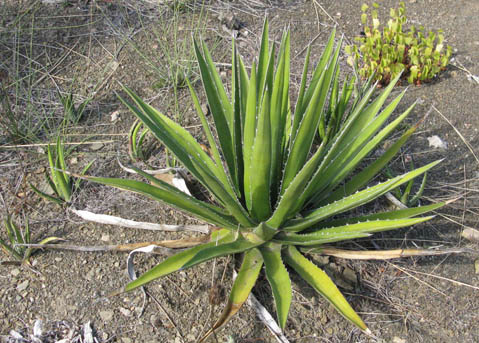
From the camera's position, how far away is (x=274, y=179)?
6.30ft

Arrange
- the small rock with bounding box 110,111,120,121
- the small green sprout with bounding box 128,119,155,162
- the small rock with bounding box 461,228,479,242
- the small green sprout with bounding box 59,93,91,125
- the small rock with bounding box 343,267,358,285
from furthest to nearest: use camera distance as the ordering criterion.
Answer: the small rock with bounding box 110,111,120,121, the small green sprout with bounding box 59,93,91,125, the small green sprout with bounding box 128,119,155,162, the small rock with bounding box 461,228,479,242, the small rock with bounding box 343,267,358,285

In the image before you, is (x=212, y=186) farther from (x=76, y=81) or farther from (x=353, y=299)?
(x=76, y=81)

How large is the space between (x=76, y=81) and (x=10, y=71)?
43 cm

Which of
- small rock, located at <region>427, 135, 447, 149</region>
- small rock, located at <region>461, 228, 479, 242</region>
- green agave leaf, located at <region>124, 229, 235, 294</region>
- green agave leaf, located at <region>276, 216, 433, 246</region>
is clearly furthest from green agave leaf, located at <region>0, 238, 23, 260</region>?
small rock, located at <region>427, 135, 447, 149</region>

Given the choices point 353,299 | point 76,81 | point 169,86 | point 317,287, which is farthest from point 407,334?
point 76,81

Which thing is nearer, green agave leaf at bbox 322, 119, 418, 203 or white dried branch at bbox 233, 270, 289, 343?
white dried branch at bbox 233, 270, 289, 343

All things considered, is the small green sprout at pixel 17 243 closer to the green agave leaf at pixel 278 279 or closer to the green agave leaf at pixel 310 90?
the green agave leaf at pixel 278 279

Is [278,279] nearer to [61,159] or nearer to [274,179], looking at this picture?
[274,179]

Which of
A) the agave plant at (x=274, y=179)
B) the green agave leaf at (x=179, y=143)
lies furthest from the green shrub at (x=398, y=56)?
the green agave leaf at (x=179, y=143)

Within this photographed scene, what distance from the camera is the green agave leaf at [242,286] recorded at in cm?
159

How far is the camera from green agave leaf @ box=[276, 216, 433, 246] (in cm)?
160

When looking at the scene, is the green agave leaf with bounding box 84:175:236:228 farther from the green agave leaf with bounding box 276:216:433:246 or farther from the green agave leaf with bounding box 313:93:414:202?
the green agave leaf with bounding box 313:93:414:202

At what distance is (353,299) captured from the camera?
6.55 feet

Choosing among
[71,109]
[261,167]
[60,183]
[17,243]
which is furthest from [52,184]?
[261,167]
